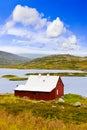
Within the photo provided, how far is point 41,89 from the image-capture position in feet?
193

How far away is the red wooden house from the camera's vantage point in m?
58.8

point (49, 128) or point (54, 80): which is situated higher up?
point (49, 128)

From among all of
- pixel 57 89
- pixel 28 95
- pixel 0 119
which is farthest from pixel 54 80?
pixel 0 119

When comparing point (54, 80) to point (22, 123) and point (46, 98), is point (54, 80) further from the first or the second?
point (22, 123)

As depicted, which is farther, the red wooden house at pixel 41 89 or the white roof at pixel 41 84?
the white roof at pixel 41 84

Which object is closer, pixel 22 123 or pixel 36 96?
pixel 22 123

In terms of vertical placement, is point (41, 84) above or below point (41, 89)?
above

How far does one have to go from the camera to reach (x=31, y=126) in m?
8.55

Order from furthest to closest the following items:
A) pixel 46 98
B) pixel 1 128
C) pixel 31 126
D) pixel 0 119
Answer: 1. pixel 46 98
2. pixel 0 119
3. pixel 31 126
4. pixel 1 128

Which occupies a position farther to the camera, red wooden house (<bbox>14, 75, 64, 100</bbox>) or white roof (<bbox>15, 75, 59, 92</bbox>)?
white roof (<bbox>15, 75, 59, 92</bbox>)

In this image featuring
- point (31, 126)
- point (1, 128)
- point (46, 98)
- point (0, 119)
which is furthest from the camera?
point (46, 98)

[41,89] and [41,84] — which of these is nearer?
[41,89]

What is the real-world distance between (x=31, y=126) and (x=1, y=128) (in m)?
1.07

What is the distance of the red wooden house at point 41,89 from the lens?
193 feet
